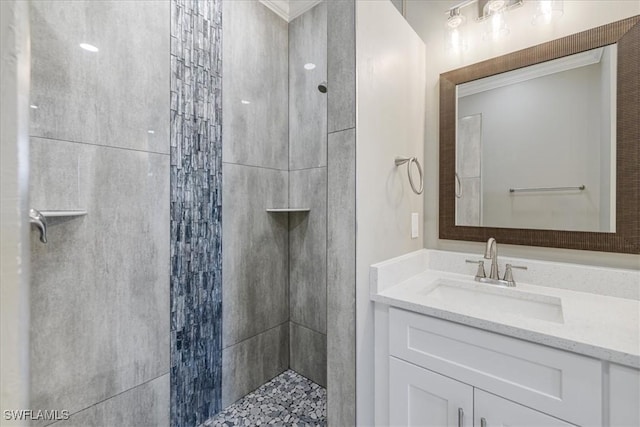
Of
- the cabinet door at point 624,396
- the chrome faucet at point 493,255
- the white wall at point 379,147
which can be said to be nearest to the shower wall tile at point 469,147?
the white wall at point 379,147

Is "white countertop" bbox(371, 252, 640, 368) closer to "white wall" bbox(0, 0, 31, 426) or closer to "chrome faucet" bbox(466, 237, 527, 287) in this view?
"chrome faucet" bbox(466, 237, 527, 287)

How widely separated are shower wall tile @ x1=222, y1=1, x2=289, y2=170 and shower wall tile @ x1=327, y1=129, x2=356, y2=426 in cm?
84

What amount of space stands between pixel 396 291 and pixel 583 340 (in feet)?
1.94

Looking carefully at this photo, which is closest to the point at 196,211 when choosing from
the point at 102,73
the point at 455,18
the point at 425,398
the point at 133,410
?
the point at 102,73

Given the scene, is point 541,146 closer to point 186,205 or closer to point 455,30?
point 455,30

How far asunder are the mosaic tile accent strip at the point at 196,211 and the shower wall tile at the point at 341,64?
802mm

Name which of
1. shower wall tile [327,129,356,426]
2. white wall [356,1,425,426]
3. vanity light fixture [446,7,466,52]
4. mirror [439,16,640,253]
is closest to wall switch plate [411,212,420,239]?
white wall [356,1,425,426]

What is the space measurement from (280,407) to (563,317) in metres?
1.58

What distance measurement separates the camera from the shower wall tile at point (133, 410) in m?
1.27

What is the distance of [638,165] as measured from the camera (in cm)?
112

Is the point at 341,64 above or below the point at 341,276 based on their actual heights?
above

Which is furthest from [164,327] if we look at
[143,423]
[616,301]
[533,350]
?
[616,301]

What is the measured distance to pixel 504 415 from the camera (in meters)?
0.91

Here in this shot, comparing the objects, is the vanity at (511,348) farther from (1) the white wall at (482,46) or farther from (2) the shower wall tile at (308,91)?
(2) the shower wall tile at (308,91)
